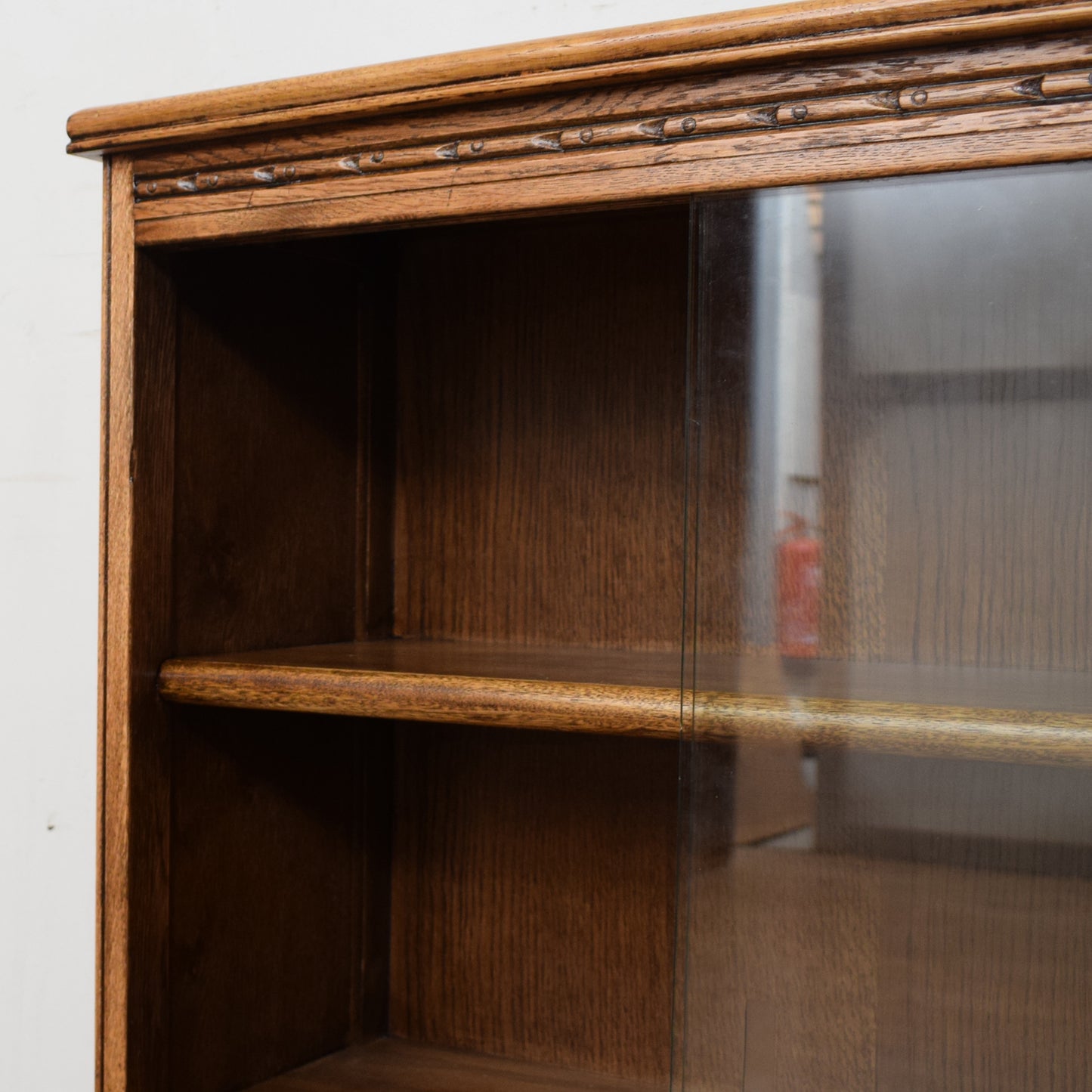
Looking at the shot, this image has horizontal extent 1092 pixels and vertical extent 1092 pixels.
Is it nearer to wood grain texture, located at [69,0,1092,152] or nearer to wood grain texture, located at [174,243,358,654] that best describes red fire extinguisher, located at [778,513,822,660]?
wood grain texture, located at [69,0,1092,152]

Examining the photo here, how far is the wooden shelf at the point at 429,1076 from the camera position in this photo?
112 cm

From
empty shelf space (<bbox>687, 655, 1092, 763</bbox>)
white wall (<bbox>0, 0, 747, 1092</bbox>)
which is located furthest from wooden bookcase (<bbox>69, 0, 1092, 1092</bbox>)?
white wall (<bbox>0, 0, 747, 1092</bbox>)

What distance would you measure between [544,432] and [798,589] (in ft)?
1.60

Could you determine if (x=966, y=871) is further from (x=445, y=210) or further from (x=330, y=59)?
(x=330, y=59)

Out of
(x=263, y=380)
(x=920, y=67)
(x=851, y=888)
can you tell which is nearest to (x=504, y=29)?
(x=263, y=380)

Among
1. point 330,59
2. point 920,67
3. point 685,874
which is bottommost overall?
point 685,874

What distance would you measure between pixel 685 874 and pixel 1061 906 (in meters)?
0.21

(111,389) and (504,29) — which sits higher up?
(504,29)

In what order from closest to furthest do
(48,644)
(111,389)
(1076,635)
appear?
(1076,635), (111,389), (48,644)

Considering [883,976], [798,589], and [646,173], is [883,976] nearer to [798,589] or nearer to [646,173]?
[798,589]

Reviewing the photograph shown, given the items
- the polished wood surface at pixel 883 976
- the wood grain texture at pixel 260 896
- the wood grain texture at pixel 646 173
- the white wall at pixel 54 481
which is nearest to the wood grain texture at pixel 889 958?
the polished wood surface at pixel 883 976

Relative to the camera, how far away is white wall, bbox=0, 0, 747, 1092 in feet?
4.81

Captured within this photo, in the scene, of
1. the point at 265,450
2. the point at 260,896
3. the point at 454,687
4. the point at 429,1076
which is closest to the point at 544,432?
the point at 265,450

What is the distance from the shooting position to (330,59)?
1393 mm
